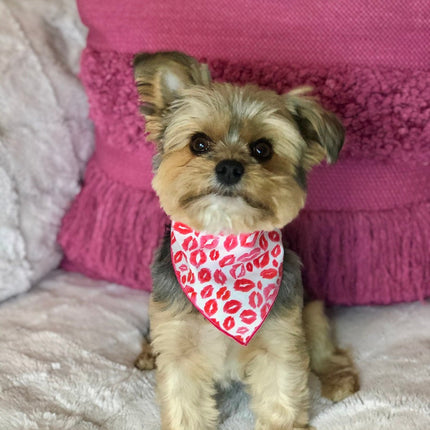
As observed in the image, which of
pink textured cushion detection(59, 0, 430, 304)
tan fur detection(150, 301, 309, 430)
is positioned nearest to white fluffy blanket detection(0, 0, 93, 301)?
pink textured cushion detection(59, 0, 430, 304)

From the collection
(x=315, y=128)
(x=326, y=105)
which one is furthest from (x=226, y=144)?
(x=326, y=105)

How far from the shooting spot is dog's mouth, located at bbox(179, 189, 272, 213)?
3.91 feet

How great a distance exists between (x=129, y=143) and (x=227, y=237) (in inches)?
21.6

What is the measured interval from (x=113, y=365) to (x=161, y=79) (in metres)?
0.76

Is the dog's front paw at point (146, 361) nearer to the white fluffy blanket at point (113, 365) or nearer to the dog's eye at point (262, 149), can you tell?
the white fluffy blanket at point (113, 365)

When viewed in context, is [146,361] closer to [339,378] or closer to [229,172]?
[339,378]

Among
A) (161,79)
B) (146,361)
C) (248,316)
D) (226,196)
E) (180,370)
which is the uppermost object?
(161,79)

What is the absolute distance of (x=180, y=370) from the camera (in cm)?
136

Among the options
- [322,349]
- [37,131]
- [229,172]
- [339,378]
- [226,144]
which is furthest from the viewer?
[37,131]

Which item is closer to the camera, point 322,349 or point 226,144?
point 226,144

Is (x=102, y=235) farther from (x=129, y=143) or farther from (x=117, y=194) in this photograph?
(x=129, y=143)

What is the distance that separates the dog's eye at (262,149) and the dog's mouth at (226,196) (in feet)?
0.43

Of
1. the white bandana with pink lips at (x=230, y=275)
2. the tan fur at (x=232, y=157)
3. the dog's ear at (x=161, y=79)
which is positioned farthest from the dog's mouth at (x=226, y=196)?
the dog's ear at (x=161, y=79)

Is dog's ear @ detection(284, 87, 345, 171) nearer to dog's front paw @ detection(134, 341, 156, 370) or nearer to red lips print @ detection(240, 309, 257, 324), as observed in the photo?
red lips print @ detection(240, 309, 257, 324)
